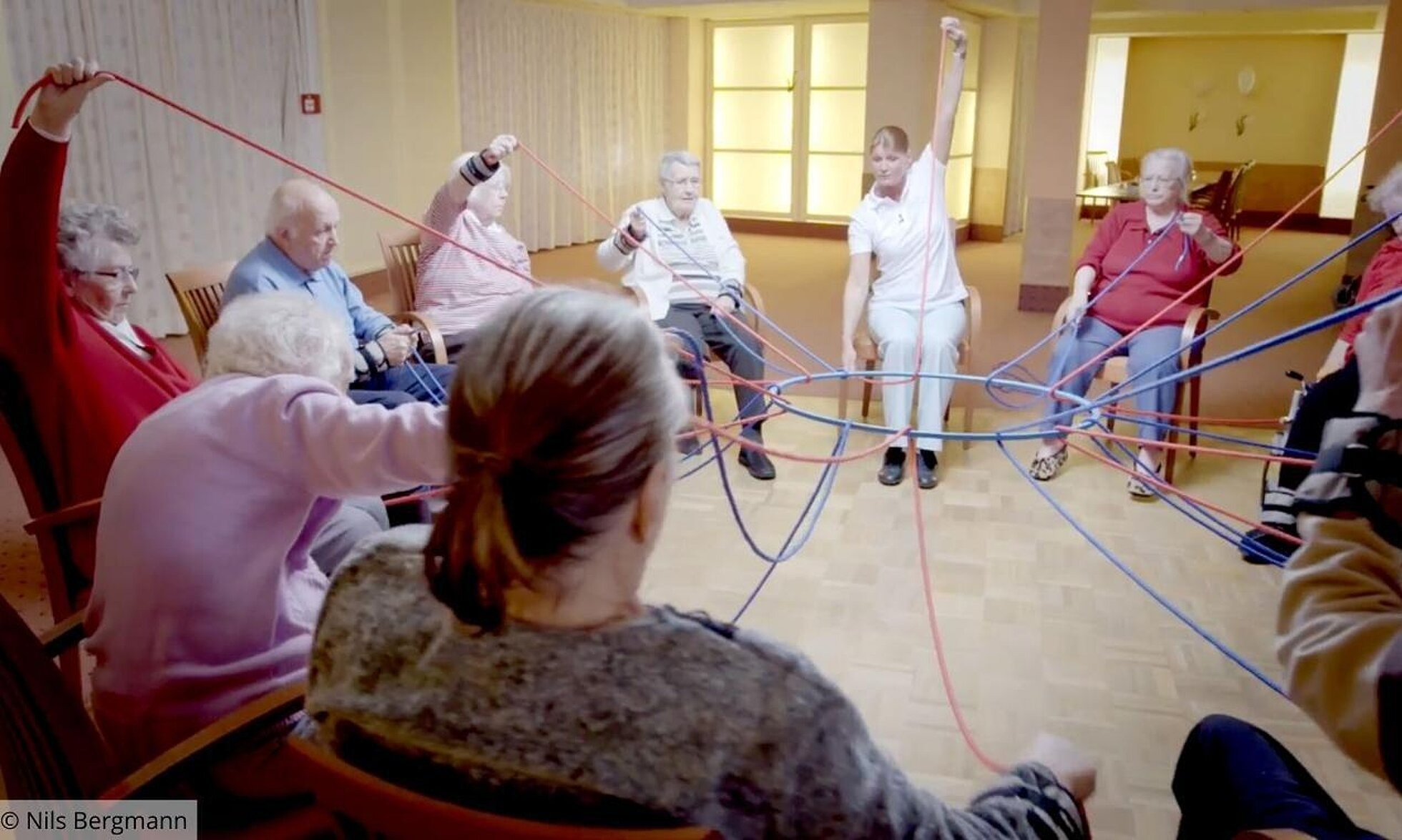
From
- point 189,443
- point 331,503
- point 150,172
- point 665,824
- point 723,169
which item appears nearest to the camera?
point 665,824

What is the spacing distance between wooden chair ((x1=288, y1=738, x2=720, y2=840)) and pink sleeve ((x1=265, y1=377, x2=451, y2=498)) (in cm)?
48

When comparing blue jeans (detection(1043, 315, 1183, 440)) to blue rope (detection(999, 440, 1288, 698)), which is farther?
blue jeans (detection(1043, 315, 1183, 440))

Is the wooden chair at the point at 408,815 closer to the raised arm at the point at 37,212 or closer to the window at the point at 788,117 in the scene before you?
the raised arm at the point at 37,212

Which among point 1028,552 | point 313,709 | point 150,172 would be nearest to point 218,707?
A: point 313,709

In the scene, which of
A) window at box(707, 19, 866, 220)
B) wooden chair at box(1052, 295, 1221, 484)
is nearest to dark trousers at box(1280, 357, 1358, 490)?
wooden chair at box(1052, 295, 1221, 484)

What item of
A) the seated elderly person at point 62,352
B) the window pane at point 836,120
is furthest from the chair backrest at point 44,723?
the window pane at point 836,120

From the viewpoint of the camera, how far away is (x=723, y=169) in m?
10.2

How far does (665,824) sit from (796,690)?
0.14 metres

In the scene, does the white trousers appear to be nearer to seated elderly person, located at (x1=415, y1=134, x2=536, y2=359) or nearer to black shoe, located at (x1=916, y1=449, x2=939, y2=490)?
black shoe, located at (x1=916, y1=449, x2=939, y2=490)

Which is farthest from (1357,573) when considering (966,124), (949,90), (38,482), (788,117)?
(788,117)

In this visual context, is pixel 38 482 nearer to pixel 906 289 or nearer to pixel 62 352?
pixel 62 352

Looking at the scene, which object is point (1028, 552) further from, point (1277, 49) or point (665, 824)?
point (1277, 49)

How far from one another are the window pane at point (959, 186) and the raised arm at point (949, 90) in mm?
5597

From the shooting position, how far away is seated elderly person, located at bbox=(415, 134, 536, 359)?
3430 millimetres
